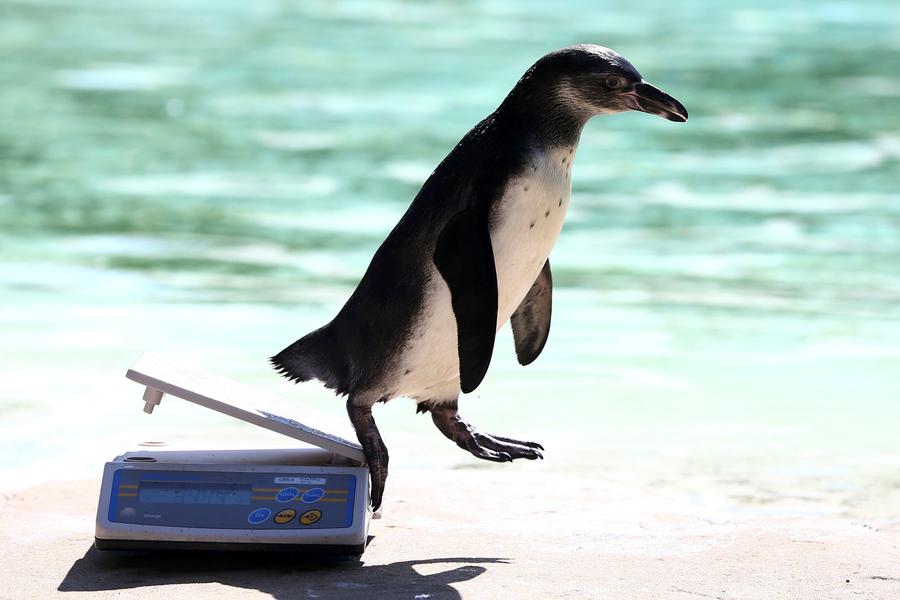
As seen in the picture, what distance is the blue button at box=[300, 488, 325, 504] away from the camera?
261cm

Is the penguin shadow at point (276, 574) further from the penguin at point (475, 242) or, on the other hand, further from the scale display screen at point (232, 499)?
the penguin at point (475, 242)

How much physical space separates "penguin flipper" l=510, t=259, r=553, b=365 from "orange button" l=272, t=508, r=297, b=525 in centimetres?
90

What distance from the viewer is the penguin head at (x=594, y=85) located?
2.85 meters

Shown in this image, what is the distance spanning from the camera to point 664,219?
8320 mm

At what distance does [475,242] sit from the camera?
2732 millimetres

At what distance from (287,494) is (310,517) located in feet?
0.22

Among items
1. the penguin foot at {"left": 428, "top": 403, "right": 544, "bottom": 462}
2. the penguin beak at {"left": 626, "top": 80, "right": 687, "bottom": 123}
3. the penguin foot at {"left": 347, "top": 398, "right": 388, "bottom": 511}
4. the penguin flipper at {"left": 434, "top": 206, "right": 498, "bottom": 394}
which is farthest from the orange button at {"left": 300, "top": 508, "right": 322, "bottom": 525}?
the penguin beak at {"left": 626, "top": 80, "right": 687, "bottom": 123}

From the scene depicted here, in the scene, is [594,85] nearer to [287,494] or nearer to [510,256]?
[510,256]

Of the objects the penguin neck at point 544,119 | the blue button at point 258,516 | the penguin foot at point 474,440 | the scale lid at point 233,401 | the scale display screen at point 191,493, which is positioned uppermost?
the penguin neck at point 544,119

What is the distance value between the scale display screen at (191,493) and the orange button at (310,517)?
0.35 feet

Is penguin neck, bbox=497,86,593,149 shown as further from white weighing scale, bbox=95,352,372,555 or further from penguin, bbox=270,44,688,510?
white weighing scale, bbox=95,352,372,555

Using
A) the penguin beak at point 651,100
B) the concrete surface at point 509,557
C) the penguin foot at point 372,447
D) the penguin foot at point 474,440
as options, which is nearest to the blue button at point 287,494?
the concrete surface at point 509,557

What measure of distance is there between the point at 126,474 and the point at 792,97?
11790 millimetres

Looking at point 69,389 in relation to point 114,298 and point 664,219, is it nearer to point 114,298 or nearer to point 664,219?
point 114,298
